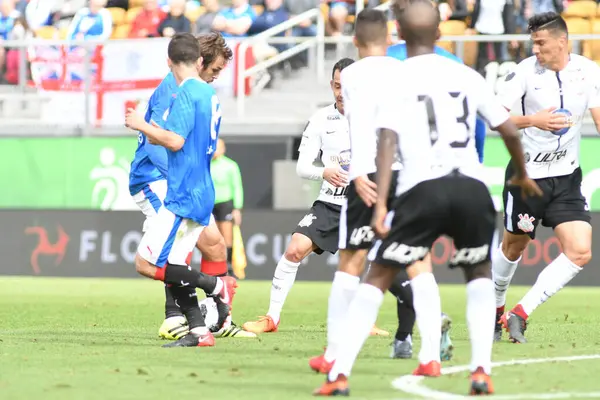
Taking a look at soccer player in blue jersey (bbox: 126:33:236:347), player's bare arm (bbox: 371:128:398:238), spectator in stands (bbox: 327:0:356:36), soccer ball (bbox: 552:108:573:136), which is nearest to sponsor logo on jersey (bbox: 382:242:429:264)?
player's bare arm (bbox: 371:128:398:238)

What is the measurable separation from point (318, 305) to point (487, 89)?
9.02 metres

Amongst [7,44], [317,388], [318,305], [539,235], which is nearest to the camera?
[317,388]

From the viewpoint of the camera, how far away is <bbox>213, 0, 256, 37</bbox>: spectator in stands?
2267 cm

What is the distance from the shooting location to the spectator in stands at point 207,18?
2280 centimetres

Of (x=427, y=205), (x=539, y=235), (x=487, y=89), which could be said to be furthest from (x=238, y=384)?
(x=539, y=235)

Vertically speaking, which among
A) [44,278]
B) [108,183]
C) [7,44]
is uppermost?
[7,44]

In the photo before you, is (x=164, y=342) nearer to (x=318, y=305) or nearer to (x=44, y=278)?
(x=318, y=305)

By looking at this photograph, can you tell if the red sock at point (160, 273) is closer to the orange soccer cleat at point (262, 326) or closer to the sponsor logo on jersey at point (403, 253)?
the orange soccer cleat at point (262, 326)

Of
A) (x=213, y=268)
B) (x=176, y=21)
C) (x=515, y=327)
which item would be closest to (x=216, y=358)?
(x=213, y=268)

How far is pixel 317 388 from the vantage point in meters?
7.31

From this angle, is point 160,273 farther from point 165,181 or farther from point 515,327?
point 515,327

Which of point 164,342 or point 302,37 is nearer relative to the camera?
point 164,342

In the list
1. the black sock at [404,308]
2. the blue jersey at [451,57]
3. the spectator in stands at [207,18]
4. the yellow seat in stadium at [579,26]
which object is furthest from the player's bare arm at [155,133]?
the spectator in stands at [207,18]

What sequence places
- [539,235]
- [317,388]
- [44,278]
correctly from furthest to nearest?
[44,278] < [539,235] < [317,388]
